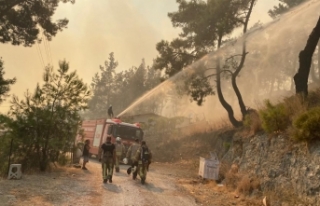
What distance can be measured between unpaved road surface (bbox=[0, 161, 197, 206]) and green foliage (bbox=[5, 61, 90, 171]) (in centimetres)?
115

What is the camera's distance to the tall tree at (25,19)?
17.3 meters

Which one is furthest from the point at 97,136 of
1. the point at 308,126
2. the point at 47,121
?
the point at 308,126

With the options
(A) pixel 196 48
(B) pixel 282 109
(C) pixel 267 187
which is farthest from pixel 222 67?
(C) pixel 267 187

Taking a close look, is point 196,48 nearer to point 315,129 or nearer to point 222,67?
point 222,67

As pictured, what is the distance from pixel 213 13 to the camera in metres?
21.4

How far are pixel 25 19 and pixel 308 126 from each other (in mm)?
15840

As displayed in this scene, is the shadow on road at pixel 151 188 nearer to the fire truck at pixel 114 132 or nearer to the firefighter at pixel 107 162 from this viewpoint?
the firefighter at pixel 107 162

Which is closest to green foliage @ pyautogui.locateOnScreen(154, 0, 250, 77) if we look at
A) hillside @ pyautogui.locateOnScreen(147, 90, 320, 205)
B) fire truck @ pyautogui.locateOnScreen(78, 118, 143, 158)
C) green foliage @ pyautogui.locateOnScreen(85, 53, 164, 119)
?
fire truck @ pyautogui.locateOnScreen(78, 118, 143, 158)

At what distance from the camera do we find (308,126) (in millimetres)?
8906

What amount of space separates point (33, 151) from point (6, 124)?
1.65m

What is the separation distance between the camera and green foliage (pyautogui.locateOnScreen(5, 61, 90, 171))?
42.5 feet

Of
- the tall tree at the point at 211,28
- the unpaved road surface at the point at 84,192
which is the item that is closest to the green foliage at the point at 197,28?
the tall tree at the point at 211,28

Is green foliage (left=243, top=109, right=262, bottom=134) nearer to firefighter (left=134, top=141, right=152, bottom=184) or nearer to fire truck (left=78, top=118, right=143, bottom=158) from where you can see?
firefighter (left=134, top=141, right=152, bottom=184)

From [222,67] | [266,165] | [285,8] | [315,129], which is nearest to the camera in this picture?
[315,129]
